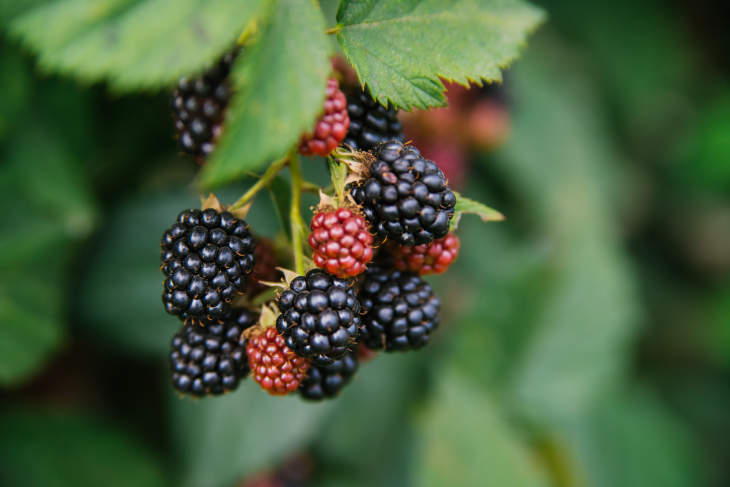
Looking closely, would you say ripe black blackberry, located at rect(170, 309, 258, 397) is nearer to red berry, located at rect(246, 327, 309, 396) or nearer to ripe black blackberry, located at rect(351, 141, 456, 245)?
red berry, located at rect(246, 327, 309, 396)

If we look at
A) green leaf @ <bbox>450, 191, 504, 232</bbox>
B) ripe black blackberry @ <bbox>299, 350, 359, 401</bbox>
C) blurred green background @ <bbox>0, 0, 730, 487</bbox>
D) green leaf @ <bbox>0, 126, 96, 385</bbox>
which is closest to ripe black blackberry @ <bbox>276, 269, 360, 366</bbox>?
ripe black blackberry @ <bbox>299, 350, 359, 401</bbox>

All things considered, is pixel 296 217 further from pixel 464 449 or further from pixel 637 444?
pixel 637 444

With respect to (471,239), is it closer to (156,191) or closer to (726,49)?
(156,191)

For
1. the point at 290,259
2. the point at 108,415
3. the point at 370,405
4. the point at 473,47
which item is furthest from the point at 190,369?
the point at 108,415

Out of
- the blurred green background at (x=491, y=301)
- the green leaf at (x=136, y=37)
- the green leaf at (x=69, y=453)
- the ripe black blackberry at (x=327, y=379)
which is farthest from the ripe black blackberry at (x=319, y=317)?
the green leaf at (x=69, y=453)

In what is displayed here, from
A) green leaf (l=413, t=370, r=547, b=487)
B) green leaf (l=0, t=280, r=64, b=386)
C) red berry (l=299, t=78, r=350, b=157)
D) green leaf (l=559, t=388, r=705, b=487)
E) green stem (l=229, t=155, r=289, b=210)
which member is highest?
red berry (l=299, t=78, r=350, b=157)

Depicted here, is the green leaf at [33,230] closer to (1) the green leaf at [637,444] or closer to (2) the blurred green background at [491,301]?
(2) the blurred green background at [491,301]
